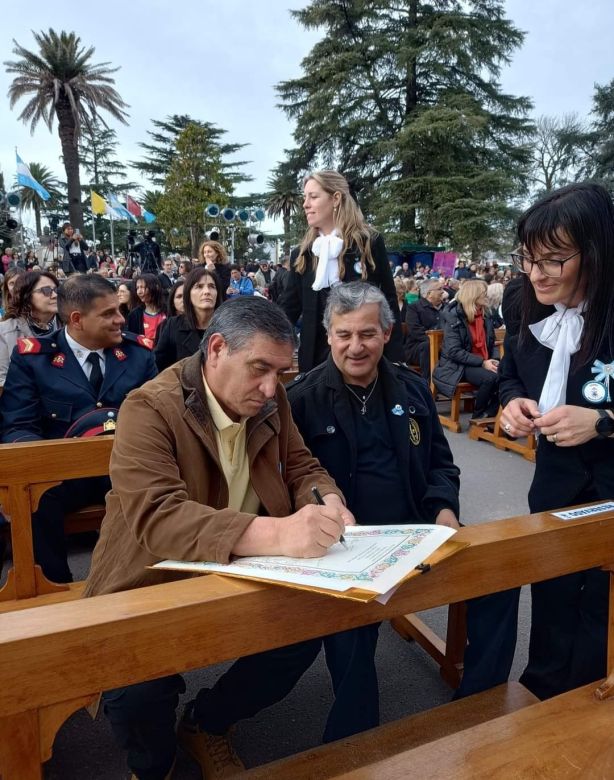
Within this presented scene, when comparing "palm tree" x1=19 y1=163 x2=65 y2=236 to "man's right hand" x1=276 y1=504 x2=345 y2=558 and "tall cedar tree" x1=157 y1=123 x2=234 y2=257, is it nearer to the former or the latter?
"tall cedar tree" x1=157 y1=123 x2=234 y2=257

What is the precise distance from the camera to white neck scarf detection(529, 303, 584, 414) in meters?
1.87

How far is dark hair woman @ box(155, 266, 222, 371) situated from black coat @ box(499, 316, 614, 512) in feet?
9.94

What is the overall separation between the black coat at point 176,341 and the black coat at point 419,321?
3673mm

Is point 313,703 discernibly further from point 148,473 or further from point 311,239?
point 311,239

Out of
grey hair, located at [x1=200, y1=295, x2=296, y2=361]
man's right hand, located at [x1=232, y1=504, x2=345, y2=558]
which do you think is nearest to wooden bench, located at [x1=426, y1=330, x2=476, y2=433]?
grey hair, located at [x1=200, y1=295, x2=296, y2=361]

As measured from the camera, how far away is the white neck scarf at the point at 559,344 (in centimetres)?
187

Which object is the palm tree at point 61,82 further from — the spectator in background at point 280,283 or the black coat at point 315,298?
the black coat at point 315,298

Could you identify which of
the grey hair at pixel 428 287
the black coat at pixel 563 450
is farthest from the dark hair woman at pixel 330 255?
the grey hair at pixel 428 287

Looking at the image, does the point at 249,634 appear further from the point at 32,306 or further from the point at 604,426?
the point at 32,306

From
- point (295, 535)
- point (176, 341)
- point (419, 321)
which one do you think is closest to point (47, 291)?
point (176, 341)

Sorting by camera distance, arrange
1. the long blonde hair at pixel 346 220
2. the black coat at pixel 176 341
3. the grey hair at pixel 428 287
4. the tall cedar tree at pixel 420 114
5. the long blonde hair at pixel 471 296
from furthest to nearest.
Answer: the tall cedar tree at pixel 420 114 → the grey hair at pixel 428 287 → the long blonde hair at pixel 471 296 → the black coat at pixel 176 341 → the long blonde hair at pixel 346 220

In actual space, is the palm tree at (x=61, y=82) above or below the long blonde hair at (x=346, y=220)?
above

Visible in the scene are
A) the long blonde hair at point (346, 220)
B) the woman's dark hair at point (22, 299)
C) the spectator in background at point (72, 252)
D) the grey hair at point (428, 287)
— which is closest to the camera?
the long blonde hair at point (346, 220)

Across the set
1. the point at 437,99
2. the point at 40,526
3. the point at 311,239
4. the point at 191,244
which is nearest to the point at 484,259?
the point at 437,99
